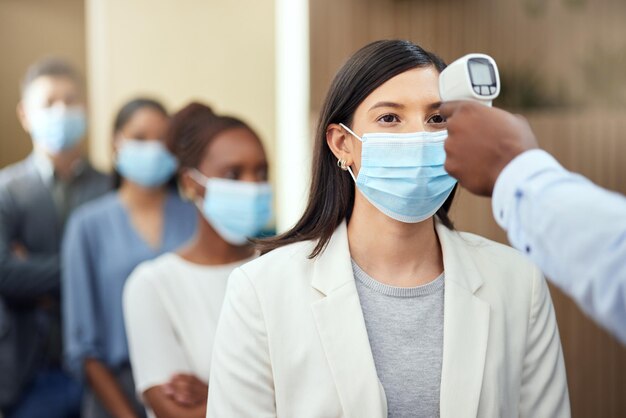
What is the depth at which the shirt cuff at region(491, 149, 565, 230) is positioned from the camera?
1.34 m

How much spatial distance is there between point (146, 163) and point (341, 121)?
1995mm

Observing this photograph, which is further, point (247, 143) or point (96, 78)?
point (96, 78)

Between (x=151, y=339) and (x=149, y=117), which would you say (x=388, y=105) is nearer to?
(x=151, y=339)

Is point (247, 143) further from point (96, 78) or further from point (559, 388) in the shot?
point (96, 78)

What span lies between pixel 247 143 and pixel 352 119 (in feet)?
2.96

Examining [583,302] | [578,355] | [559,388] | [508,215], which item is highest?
[508,215]

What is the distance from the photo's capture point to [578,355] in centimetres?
413

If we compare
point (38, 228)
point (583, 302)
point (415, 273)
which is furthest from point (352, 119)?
point (38, 228)

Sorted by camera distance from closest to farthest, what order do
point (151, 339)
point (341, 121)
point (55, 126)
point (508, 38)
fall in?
point (341, 121)
point (151, 339)
point (55, 126)
point (508, 38)

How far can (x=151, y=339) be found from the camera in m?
2.54

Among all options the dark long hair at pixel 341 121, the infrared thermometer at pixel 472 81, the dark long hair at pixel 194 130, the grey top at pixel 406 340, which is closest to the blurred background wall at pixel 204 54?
the dark long hair at pixel 194 130

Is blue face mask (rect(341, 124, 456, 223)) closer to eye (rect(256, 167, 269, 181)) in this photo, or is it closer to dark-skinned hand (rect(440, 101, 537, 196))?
dark-skinned hand (rect(440, 101, 537, 196))

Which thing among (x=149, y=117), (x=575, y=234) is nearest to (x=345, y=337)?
(x=575, y=234)

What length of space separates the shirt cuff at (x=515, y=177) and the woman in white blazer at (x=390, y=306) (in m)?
0.51
